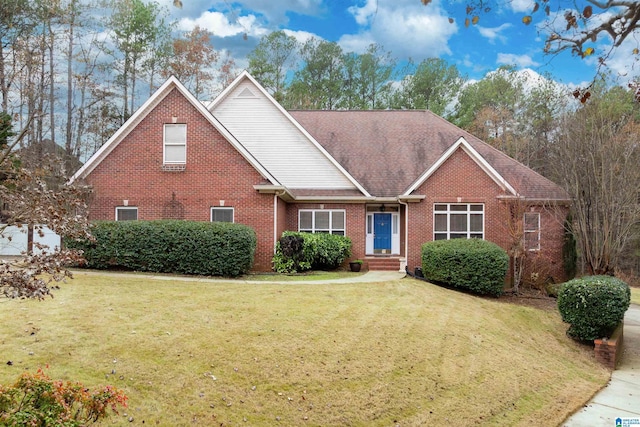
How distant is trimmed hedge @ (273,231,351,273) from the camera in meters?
17.4

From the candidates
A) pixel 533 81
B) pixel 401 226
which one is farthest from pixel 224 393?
pixel 533 81

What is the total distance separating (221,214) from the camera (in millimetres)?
18125

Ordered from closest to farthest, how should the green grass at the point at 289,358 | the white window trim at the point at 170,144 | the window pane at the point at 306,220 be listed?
the green grass at the point at 289,358
the white window trim at the point at 170,144
the window pane at the point at 306,220

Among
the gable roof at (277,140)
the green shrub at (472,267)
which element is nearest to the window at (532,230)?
the green shrub at (472,267)

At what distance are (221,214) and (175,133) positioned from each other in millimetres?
3534

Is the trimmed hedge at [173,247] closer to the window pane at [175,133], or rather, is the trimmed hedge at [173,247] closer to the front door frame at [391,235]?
the window pane at [175,133]

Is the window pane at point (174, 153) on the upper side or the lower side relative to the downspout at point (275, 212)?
upper

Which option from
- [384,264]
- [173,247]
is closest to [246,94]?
[173,247]

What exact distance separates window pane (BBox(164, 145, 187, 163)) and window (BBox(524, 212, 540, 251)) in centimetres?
1372

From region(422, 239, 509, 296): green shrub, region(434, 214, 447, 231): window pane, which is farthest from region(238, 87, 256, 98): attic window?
region(422, 239, 509, 296): green shrub

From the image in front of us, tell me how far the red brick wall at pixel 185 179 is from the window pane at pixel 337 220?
3633mm

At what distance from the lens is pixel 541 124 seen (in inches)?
1431

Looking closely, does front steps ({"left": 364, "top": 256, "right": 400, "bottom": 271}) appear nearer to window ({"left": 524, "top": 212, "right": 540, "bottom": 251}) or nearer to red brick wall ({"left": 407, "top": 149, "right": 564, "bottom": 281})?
red brick wall ({"left": 407, "top": 149, "right": 564, "bottom": 281})

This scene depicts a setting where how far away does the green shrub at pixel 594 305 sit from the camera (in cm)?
1176
